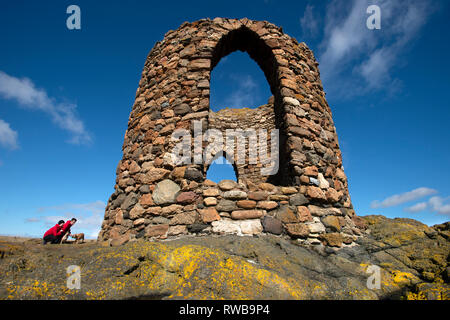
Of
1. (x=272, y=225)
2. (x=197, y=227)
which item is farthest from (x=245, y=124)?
(x=197, y=227)

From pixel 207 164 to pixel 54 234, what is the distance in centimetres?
520

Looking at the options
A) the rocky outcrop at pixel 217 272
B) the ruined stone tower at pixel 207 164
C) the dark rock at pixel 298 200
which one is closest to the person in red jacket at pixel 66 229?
the ruined stone tower at pixel 207 164

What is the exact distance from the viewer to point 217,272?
5.78ft

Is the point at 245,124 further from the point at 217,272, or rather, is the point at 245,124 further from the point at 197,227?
the point at 217,272

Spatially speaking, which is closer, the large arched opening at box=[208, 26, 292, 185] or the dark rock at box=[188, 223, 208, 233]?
the dark rock at box=[188, 223, 208, 233]

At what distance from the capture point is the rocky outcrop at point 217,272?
1.52 meters

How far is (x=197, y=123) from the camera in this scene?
140 inches

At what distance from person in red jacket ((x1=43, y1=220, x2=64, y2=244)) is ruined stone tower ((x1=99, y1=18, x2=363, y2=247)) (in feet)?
10.6

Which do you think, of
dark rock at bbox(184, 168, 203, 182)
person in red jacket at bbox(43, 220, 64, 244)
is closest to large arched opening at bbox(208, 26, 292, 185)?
dark rock at bbox(184, 168, 203, 182)

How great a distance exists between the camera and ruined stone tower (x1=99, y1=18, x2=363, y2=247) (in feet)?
10.1

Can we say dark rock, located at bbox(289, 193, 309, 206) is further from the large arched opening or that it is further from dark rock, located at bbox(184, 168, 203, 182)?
dark rock, located at bbox(184, 168, 203, 182)
